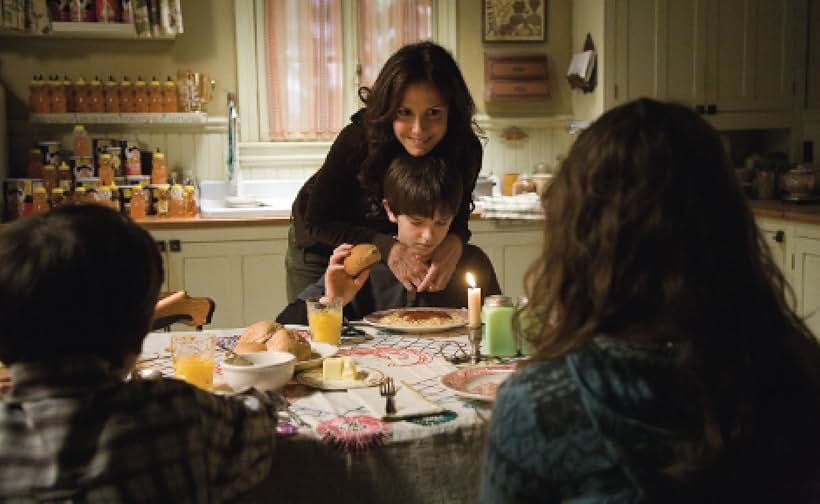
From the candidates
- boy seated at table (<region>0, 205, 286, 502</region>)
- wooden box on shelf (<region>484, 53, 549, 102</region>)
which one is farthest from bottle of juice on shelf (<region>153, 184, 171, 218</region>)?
boy seated at table (<region>0, 205, 286, 502</region>)

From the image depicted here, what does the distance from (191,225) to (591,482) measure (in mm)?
3175

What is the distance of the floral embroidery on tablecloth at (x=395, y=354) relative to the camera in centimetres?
179

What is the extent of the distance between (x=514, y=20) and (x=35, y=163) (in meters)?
2.45

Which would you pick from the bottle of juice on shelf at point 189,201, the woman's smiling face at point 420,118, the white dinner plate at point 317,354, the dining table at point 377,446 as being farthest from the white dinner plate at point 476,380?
the bottle of juice on shelf at point 189,201

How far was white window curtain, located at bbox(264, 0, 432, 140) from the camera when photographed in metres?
4.37

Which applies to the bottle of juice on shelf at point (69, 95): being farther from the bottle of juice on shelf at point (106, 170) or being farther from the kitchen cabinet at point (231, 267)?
the kitchen cabinet at point (231, 267)

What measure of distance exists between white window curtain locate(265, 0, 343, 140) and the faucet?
221mm

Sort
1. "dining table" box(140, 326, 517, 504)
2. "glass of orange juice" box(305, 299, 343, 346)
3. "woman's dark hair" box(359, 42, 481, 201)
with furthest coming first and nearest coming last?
"woman's dark hair" box(359, 42, 481, 201)
"glass of orange juice" box(305, 299, 343, 346)
"dining table" box(140, 326, 517, 504)

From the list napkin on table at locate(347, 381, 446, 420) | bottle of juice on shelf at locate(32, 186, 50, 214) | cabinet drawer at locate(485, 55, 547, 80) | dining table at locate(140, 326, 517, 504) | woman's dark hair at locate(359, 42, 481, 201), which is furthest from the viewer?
cabinet drawer at locate(485, 55, 547, 80)

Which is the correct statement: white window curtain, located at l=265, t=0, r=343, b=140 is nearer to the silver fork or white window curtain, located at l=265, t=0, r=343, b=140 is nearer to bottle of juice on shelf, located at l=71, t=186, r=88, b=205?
bottle of juice on shelf, located at l=71, t=186, r=88, b=205

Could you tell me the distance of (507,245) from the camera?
4156 millimetres

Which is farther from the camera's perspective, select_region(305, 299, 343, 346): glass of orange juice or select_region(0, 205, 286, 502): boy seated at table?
select_region(305, 299, 343, 346): glass of orange juice

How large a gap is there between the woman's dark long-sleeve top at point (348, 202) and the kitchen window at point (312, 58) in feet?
5.97

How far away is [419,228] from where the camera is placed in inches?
90.1
